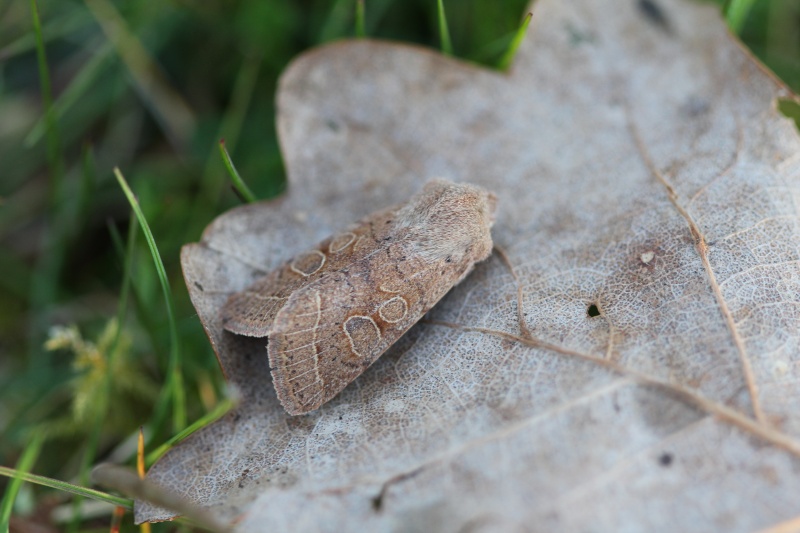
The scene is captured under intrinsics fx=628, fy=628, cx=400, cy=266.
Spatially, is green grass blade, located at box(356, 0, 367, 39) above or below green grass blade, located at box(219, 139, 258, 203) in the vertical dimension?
above

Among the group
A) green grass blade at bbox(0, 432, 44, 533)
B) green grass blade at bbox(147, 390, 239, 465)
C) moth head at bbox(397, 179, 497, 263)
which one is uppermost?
moth head at bbox(397, 179, 497, 263)

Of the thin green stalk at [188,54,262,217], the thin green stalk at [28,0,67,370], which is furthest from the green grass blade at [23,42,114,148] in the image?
the thin green stalk at [188,54,262,217]

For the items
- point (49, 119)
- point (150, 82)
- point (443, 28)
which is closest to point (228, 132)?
point (150, 82)

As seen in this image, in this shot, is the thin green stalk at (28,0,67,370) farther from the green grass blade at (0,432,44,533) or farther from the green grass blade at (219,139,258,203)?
the green grass blade at (219,139,258,203)

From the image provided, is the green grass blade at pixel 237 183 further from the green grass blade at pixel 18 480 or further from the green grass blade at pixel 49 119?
the green grass blade at pixel 18 480

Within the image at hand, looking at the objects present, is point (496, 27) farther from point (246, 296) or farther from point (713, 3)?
point (246, 296)

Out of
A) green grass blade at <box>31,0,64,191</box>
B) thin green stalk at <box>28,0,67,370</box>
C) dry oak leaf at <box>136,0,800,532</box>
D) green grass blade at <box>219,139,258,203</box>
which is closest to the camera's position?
dry oak leaf at <box>136,0,800,532</box>
